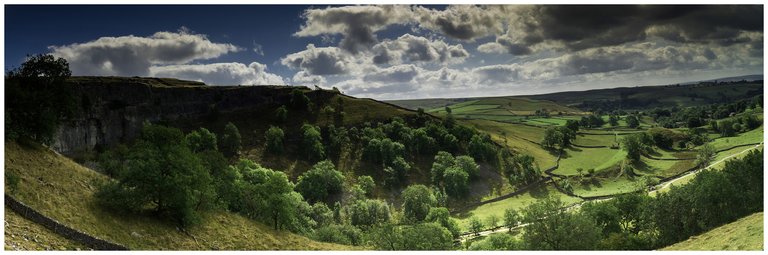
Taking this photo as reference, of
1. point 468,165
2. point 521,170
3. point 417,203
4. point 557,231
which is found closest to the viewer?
point 557,231

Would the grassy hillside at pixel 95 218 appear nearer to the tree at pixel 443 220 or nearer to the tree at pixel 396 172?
the tree at pixel 443 220

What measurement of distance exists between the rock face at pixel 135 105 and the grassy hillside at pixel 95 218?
162 feet

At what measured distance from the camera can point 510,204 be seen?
287ft

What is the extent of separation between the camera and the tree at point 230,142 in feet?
302

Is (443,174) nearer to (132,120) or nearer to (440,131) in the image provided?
(440,131)

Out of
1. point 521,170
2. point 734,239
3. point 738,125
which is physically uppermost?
point 738,125

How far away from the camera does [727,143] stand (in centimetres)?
11119

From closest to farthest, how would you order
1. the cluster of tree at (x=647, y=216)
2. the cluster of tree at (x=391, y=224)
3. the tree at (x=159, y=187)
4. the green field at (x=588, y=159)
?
1. the tree at (x=159, y=187)
2. the cluster of tree at (x=647, y=216)
3. the cluster of tree at (x=391, y=224)
4. the green field at (x=588, y=159)

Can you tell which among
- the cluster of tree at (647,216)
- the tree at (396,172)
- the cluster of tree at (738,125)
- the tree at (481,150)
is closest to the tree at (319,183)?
the tree at (396,172)

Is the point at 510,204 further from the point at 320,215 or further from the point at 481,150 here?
the point at 320,215

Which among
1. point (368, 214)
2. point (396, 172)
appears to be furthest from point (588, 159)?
point (368, 214)

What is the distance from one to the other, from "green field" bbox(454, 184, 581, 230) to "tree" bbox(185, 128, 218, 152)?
5019cm

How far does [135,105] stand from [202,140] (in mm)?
21982
